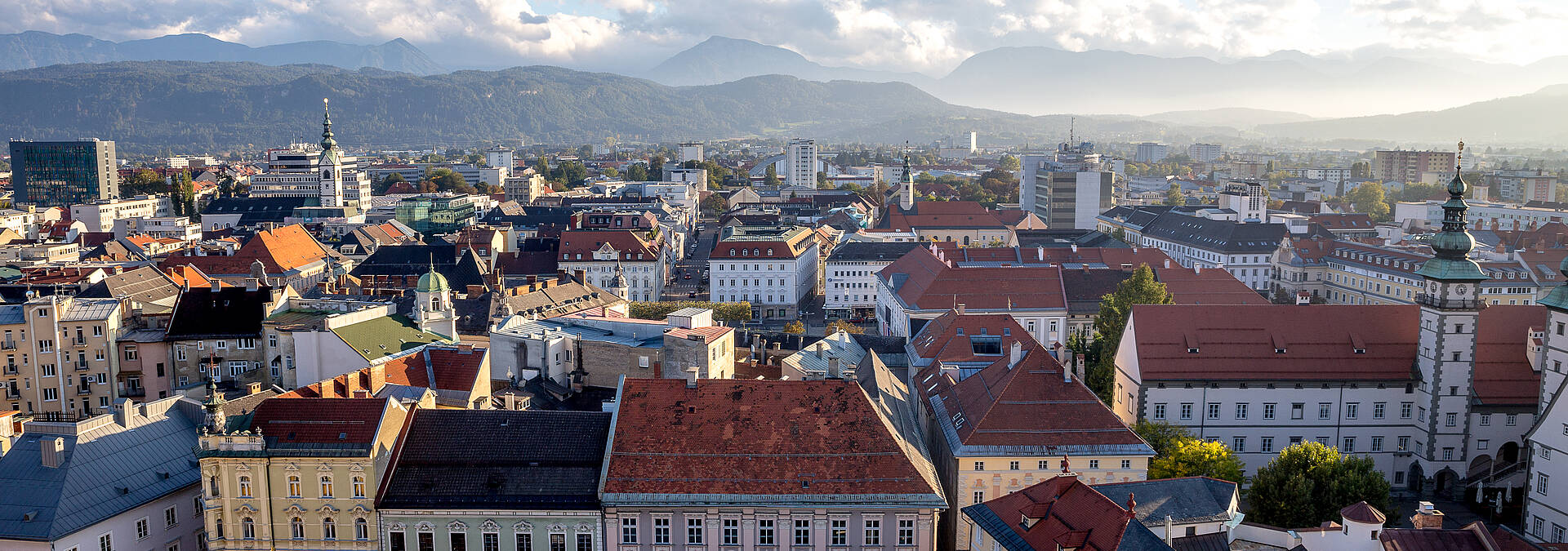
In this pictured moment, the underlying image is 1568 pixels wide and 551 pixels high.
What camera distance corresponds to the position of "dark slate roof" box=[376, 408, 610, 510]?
38.3 metres

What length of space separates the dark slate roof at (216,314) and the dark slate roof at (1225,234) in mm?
101462

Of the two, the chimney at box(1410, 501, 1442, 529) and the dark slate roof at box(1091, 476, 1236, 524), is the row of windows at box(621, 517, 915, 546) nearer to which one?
the dark slate roof at box(1091, 476, 1236, 524)

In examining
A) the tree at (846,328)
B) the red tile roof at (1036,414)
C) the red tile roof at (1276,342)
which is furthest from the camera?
the tree at (846,328)

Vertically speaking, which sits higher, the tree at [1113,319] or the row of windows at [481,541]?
the tree at [1113,319]

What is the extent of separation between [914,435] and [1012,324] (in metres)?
18.8

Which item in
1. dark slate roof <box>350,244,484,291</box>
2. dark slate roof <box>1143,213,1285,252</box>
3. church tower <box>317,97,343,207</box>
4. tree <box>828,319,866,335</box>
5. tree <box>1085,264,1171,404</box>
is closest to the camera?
tree <box>1085,264,1171,404</box>

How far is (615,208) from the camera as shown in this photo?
169 metres

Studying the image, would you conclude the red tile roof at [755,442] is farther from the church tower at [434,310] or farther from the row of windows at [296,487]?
the church tower at [434,310]

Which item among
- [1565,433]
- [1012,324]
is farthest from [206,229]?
[1565,433]

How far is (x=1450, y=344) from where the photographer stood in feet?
186

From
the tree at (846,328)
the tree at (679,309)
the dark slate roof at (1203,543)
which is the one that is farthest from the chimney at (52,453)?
the tree at (846,328)

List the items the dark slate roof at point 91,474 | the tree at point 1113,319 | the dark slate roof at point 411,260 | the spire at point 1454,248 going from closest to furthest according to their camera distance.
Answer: the dark slate roof at point 91,474 < the spire at point 1454,248 < the tree at point 1113,319 < the dark slate roof at point 411,260

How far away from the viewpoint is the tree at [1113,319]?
225 ft

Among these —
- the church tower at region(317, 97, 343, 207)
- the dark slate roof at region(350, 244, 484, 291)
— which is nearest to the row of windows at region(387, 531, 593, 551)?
the dark slate roof at region(350, 244, 484, 291)
